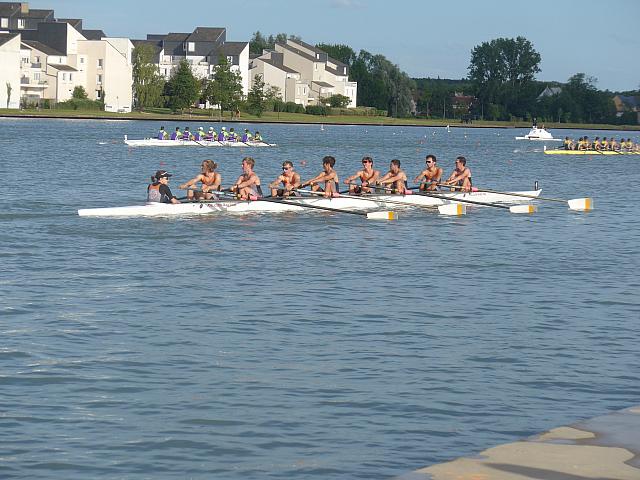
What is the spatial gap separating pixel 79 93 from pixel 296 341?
401 ft

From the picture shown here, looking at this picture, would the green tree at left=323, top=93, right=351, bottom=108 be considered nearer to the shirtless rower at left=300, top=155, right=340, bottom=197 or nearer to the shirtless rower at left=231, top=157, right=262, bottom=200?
the shirtless rower at left=300, top=155, right=340, bottom=197

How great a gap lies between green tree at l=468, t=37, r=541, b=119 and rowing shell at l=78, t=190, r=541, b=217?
16203 cm

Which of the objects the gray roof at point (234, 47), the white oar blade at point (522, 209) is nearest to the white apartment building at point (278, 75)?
the gray roof at point (234, 47)

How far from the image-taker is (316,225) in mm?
28094

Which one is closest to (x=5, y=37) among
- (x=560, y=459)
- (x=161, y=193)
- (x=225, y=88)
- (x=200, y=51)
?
(x=225, y=88)

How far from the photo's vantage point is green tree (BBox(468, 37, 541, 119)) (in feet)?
633

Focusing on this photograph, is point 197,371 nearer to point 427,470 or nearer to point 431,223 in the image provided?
point 427,470

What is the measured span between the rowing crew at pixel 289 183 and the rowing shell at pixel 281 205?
19 centimetres

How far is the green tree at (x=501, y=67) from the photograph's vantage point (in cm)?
19300

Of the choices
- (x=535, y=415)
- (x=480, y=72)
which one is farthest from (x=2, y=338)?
(x=480, y=72)

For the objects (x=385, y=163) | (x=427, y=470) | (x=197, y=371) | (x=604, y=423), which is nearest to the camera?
(x=427, y=470)

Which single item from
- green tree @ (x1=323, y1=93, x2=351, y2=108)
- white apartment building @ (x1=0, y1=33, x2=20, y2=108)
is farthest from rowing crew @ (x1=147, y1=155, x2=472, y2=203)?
green tree @ (x1=323, y1=93, x2=351, y2=108)

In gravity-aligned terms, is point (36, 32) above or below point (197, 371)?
above

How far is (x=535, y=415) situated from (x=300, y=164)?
1974 inches
